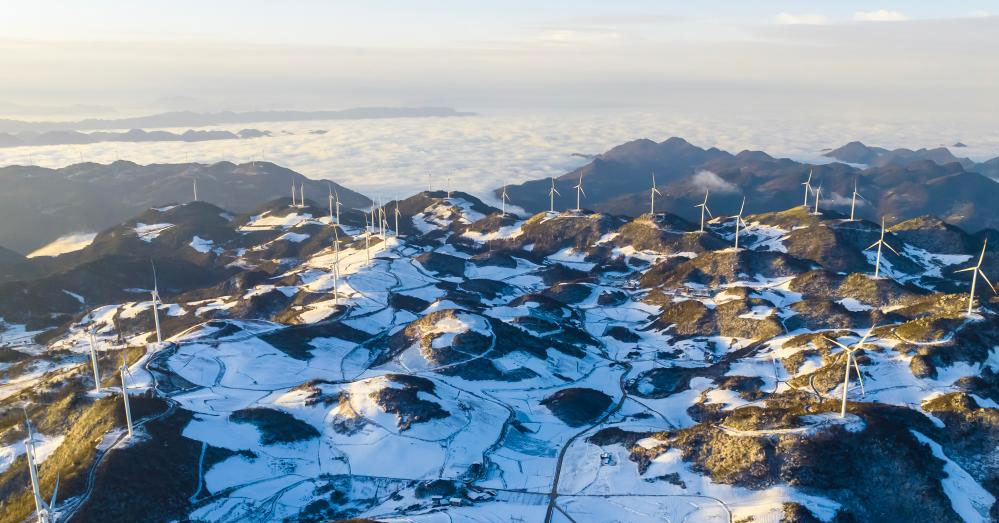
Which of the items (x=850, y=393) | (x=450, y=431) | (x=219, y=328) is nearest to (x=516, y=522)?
(x=450, y=431)

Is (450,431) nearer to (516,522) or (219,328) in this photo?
(516,522)

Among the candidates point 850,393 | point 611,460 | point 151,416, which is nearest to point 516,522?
point 611,460

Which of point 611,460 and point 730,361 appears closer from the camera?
point 611,460

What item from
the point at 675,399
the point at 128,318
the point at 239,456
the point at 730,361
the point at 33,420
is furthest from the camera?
the point at 128,318

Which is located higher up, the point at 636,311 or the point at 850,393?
the point at 850,393

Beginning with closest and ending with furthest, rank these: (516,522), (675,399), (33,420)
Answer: (516,522), (33,420), (675,399)

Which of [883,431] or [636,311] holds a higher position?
A: [883,431]

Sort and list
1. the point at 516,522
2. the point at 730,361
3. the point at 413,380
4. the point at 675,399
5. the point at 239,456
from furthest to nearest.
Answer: the point at 730,361
the point at 675,399
the point at 413,380
the point at 239,456
the point at 516,522

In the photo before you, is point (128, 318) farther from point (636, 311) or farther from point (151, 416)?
point (636, 311)

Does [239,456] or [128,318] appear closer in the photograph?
[239,456]
